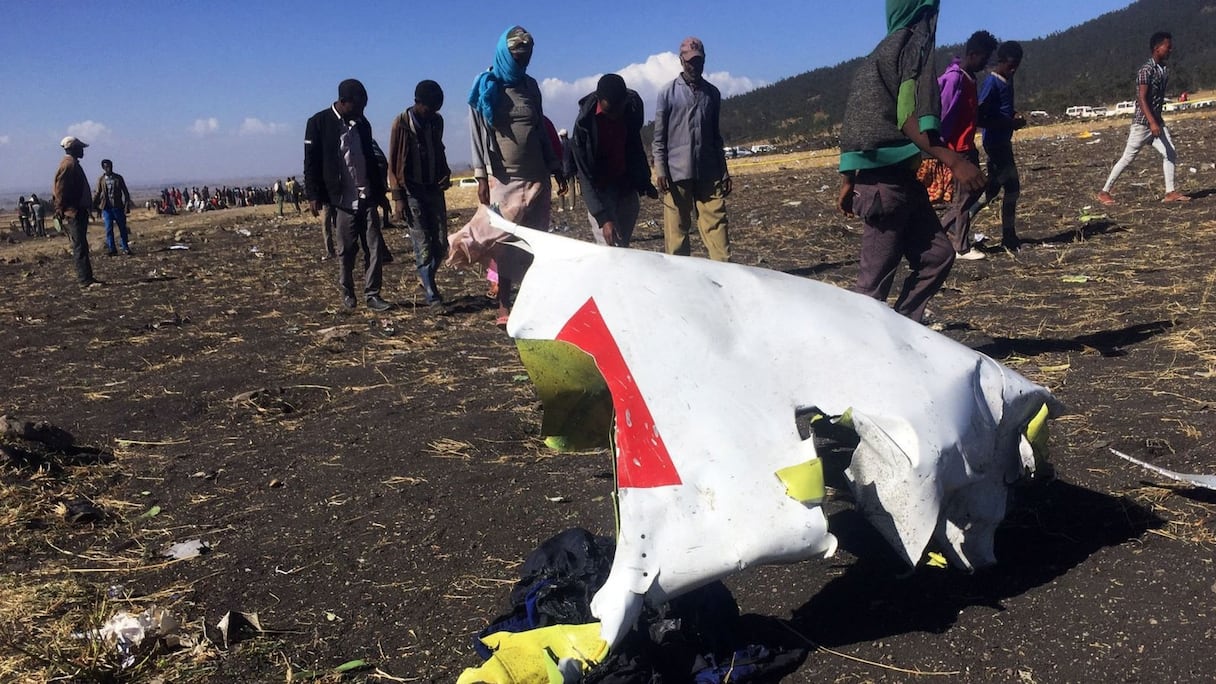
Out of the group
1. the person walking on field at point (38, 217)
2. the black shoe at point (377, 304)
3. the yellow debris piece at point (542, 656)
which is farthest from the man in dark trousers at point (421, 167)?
the person walking on field at point (38, 217)

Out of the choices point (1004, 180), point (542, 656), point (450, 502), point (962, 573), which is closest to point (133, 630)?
point (450, 502)

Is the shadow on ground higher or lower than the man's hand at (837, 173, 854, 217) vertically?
lower

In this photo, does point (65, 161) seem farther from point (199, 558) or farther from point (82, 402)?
point (199, 558)

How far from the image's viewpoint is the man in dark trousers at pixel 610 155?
537 centimetres

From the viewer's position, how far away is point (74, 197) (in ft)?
33.1

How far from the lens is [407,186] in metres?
6.52

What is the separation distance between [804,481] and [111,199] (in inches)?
602

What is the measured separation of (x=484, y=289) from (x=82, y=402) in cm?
366

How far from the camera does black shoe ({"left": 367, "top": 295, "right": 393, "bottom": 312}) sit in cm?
715

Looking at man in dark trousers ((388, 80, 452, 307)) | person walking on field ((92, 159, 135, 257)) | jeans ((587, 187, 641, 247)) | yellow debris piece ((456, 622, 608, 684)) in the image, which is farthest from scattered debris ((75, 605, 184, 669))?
person walking on field ((92, 159, 135, 257))

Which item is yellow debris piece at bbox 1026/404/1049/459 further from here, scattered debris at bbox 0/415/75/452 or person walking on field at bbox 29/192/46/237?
person walking on field at bbox 29/192/46/237

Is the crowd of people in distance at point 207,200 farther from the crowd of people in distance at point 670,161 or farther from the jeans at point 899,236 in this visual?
the jeans at point 899,236

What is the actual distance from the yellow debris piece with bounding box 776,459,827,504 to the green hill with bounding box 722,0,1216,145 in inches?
1687

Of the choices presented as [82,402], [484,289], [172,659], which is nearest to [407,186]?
[484,289]
